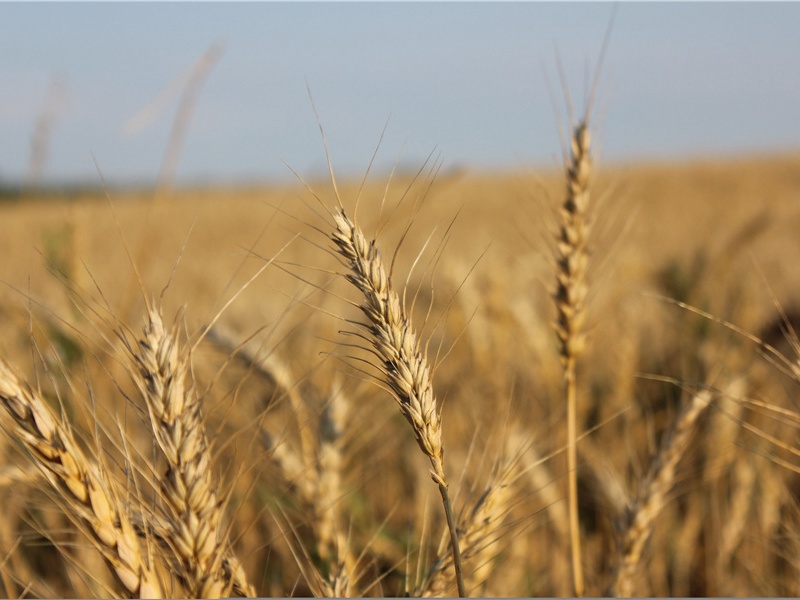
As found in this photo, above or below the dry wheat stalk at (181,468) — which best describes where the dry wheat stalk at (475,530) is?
below

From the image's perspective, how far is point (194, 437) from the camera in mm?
697

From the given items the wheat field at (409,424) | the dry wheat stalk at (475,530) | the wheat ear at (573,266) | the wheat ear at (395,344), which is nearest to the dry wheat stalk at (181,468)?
the wheat field at (409,424)

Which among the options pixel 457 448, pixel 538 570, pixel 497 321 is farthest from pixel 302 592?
pixel 497 321

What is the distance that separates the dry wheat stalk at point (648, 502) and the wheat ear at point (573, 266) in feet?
0.27

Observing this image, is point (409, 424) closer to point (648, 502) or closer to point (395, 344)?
point (395, 344)

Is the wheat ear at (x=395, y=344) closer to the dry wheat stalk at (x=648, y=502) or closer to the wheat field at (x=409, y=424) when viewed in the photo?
the wheat field at (x=409, y=424)

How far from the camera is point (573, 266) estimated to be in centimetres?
119

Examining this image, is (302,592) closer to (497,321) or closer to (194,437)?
(497,321)

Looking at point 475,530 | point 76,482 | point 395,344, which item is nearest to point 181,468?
point 76,482

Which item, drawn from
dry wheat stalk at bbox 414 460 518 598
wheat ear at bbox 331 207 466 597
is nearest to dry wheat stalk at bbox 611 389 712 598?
dry wheat stalk at bbox 414 460 518 598

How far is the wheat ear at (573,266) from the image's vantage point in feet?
3.82

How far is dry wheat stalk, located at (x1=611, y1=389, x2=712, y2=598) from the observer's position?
116cm

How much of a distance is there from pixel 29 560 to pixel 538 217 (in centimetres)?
209

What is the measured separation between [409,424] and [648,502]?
1.80ft
